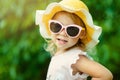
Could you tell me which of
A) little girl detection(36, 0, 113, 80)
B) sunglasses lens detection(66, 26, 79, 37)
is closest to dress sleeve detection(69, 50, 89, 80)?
little girl detection(36, 0, 113, 80)

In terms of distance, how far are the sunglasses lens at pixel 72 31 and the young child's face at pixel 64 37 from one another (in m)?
0.03

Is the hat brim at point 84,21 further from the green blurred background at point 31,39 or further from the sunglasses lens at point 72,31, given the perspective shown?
the green blurred background at point 31,39

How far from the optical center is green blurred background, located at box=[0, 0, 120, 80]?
15.8 feet

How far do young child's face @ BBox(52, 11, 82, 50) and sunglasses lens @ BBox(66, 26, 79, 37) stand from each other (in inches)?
1.1

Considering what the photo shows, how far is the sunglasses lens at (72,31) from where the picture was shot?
3264mm

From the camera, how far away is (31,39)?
4.98 metres

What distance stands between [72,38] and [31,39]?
5.63 feet

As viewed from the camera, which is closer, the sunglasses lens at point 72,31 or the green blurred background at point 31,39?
the sunglasses lens at point 72,31

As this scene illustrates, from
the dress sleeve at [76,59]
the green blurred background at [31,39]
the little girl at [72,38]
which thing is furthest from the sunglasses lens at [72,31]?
the green blurred background at [31,39]

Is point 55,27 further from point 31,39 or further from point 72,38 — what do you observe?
point 31,39

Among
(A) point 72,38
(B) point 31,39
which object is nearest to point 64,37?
(A) point 72,38

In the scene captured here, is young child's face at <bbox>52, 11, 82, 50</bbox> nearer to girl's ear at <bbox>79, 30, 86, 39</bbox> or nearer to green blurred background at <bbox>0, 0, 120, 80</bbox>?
girl's ear at <bbox>79, 30, 86, 39</bbox>

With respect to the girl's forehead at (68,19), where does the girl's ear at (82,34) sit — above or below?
below

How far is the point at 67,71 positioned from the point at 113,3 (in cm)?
171
